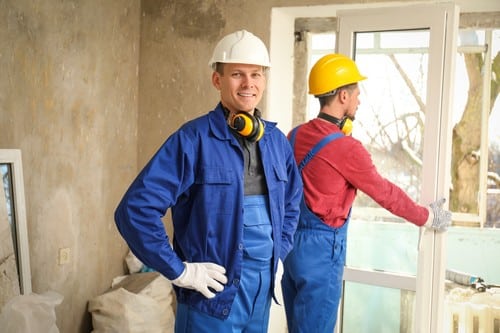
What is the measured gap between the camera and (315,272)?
8.48 feet

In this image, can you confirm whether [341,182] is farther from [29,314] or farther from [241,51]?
[29,314]

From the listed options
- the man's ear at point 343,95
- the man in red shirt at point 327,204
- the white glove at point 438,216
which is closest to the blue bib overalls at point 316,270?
the man in red shirt at point 327,204

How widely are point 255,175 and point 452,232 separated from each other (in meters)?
2.96

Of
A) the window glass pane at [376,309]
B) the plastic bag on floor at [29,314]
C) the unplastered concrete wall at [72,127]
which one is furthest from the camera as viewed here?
the window glass pane at [376,309]

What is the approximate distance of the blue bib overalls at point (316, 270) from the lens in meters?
2.59

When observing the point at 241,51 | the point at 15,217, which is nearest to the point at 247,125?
the point at 241,51

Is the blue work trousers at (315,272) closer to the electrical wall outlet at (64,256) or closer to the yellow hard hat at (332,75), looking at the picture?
the yellow hard hat at (332,75)

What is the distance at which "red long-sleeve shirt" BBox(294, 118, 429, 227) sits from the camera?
259 centimetres

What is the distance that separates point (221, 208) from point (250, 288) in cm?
30

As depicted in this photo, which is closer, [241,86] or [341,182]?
[241,86]

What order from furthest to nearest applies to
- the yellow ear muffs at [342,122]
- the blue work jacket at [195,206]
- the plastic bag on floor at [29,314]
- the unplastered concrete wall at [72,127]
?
the unplastered concrete wall at [72,127]
the yellow ear muffs at [342,122]
the plastic bag on floor at [29,314]
the blue work jacket at [195,206]

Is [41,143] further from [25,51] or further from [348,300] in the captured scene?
[348,300]

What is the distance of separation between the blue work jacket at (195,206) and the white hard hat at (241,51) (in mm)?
188

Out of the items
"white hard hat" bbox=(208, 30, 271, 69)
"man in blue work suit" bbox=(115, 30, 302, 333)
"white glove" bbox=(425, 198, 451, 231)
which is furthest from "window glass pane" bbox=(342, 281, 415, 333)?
"white hard hat" bbox=(208, 30, 271, 69)
